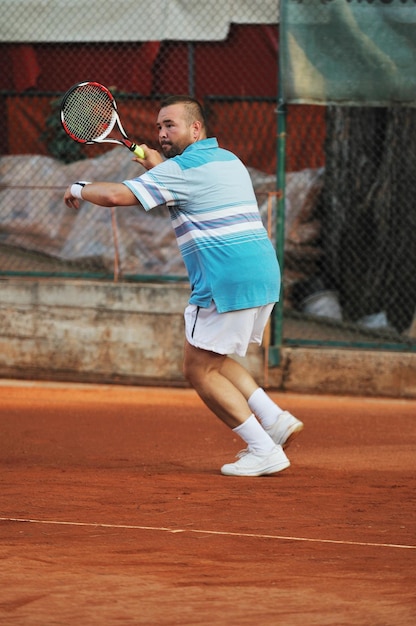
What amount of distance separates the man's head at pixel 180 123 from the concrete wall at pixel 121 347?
12.3 ft

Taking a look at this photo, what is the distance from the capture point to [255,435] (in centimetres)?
668

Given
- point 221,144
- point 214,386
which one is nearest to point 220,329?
point 214,386

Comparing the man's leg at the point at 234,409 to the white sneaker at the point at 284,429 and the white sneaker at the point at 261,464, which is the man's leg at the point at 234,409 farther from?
the white sneaker at the point at 284,429

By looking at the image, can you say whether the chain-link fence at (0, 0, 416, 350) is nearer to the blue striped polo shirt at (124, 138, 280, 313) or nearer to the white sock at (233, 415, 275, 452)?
the white sock at (233, 415, 275, 452)

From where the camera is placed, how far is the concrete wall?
32.8ft

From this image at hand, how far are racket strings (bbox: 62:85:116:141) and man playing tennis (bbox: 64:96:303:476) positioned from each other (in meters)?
0.46

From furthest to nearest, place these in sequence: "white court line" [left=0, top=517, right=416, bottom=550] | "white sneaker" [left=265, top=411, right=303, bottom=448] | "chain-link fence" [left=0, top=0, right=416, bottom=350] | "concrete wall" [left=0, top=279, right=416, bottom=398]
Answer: "chain-link fence" [left=0, top=0, right=416, bottom=350] → "concrete wall" [left=0, top=279, right=416, bottom=398] → "white sneaker" [left=265, top=411, right=303, bottom=448] → "white court line" [left=0, top=517, right=416, bottom=550]

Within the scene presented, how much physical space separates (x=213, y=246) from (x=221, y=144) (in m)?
6.35

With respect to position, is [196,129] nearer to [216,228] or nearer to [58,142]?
[216,228]

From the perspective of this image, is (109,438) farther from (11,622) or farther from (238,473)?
(11,622)

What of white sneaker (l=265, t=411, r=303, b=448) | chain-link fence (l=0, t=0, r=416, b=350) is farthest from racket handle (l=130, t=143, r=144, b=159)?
chain-link fence (l=0, t=0, r=416, b=350)

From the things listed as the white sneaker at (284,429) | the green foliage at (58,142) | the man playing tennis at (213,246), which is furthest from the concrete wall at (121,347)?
the man playing tennis at (213,246)

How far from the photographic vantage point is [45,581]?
464 centimetres

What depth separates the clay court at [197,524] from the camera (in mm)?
4379
